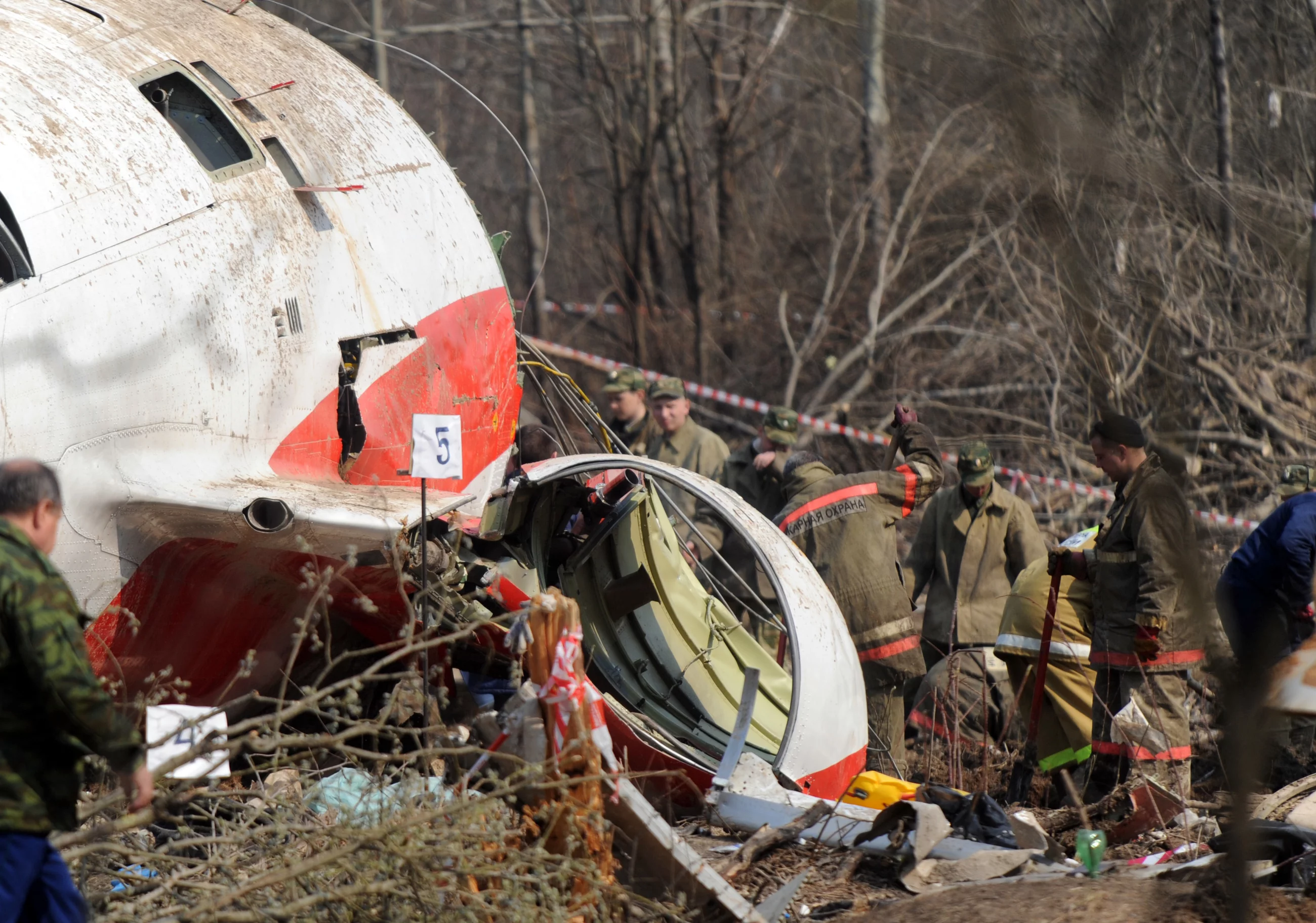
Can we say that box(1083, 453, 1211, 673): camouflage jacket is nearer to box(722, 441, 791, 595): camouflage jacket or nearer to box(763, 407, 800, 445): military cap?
box(722, 441, 791, 595): camouflage jacket

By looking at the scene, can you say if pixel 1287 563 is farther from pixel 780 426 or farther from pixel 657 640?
pixel 780 426

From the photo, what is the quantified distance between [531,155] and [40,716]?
56.1 feet

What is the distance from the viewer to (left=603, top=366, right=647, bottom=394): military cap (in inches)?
444

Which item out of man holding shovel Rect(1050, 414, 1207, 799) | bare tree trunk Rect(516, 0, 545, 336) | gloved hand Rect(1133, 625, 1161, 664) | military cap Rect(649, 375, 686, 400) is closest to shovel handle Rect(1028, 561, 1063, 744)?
man holding shovel Rect(1050, 414, 1207, 799)

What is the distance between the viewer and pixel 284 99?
257 inches

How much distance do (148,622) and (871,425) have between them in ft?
36.5

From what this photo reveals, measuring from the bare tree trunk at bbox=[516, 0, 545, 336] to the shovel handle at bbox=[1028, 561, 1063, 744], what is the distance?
485 inches

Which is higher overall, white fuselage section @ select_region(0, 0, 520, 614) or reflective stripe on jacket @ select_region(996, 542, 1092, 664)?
white fuselage section @ select_region(0, 0, 520, 614)

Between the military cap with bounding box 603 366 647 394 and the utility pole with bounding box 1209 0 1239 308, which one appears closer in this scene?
the utility pole with bounding box 1209 0 1239 308

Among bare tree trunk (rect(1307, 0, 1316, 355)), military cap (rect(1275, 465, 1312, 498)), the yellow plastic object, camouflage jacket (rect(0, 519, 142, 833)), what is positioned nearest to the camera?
bare tree trunk (rect(1307, 0, 1316, 355))

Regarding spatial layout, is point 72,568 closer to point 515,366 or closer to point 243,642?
point 243,642

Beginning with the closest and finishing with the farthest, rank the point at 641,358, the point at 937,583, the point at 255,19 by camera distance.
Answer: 1. the point at 255,19
2. the point at 937,583
3. the point at 641,358

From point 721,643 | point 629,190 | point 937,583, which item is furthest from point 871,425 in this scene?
point 721,643

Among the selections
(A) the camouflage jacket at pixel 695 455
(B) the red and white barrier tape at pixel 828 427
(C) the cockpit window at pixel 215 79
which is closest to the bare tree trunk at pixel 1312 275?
(B) the red and white barrier tape at pixel 828 427
